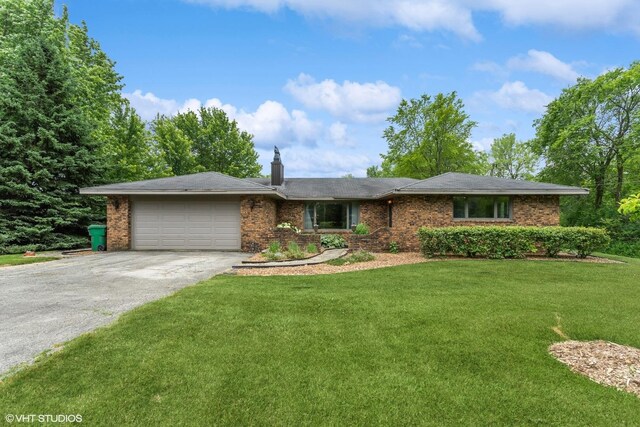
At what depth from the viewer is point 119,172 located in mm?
20281

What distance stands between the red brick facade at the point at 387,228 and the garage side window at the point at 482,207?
23 centimetres

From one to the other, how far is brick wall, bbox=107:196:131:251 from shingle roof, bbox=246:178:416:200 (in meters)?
6.47

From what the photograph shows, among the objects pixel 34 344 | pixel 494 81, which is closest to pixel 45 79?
pixel 34 344

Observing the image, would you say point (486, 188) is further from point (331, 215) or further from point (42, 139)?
point (42, 139)

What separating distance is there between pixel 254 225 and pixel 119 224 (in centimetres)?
568

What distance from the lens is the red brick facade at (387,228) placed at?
12547 mm

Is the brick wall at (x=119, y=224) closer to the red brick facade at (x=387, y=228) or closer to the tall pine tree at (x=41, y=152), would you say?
the red brick facade at (x=387, y=228)

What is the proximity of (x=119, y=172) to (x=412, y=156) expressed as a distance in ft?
74.1

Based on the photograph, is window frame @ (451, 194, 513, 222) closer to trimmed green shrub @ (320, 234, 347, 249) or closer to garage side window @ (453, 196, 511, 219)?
garage side window @ (453, 196, 511, 219)

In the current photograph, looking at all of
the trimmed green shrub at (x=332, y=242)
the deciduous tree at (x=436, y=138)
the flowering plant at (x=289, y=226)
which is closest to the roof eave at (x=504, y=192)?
the trimmed green shrub at (x=332, y=242)

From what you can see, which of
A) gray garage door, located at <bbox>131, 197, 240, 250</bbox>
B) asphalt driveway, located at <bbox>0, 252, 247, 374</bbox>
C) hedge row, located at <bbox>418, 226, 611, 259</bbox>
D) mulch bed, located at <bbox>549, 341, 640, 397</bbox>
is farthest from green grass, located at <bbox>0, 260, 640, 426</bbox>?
gray garage door, located at <bbox>131, 197, 240, 250</bbox>

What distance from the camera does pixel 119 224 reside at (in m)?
13.0

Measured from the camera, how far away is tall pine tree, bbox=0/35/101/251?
12.9 metres

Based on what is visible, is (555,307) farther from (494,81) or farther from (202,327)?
(494,81)
